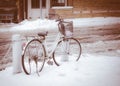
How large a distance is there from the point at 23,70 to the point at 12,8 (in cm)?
463

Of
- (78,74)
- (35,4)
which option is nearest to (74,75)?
(78,74)

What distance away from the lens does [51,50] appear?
13.5 feet

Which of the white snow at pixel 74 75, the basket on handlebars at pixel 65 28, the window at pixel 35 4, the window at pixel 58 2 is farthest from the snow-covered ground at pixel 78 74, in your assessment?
the window at pixel 35 4

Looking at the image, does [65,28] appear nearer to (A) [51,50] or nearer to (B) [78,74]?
Answer: (A) [51,50]

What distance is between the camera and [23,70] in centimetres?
386

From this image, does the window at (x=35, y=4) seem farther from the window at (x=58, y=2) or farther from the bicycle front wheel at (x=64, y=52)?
the bicycle front wheel at (x=64, y=52)

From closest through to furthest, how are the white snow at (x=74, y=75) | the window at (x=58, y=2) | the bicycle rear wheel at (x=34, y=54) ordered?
the white snow at (x=74, y=75), the bicycle rear wheel at (x=34, y=54), the window at (x=58, y=2)

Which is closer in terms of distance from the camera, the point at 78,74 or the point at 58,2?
the point at 78,74

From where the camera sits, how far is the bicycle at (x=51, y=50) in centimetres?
372

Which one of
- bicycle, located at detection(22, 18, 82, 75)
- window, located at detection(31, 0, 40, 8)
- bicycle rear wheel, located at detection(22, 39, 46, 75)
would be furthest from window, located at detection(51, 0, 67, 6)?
bicycle rear wheel, located at detection(22, 39, 46, 75)

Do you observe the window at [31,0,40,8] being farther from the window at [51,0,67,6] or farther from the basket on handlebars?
the basket on handlebars

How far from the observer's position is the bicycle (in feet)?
12.2

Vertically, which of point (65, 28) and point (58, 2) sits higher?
point (58, 2)

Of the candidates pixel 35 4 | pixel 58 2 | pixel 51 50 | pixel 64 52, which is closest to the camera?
pixel 51 50
